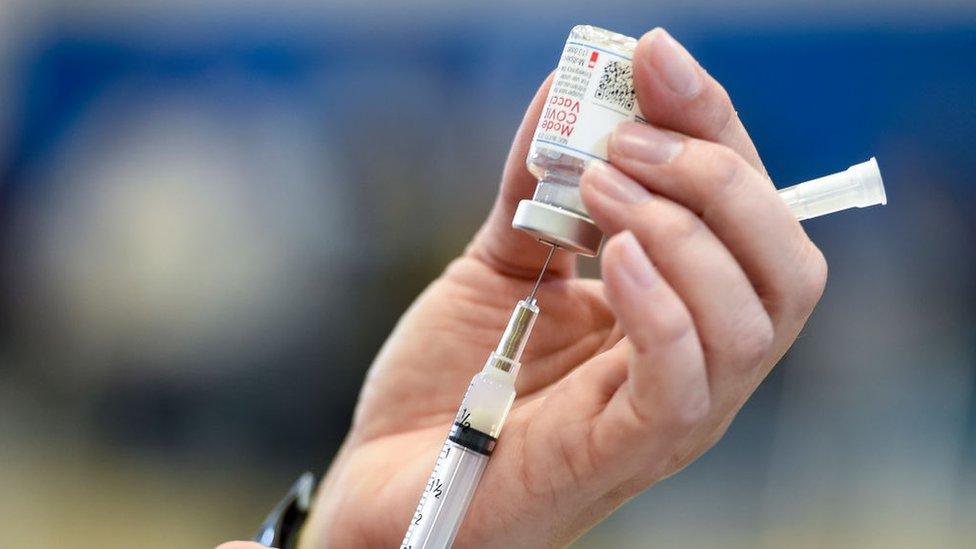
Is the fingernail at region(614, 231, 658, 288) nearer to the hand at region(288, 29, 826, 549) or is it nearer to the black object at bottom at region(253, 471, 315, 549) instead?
the hand at region(288, 29, 826, 549)

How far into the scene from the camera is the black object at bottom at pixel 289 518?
1.05 metres

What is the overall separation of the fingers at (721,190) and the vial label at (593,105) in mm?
21

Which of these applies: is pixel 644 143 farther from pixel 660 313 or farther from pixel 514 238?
pixel 514 238

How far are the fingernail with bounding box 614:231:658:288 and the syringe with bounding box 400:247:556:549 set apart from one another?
0.20 metres

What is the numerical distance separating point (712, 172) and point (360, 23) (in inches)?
75.8

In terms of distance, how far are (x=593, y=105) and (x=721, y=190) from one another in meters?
0.13

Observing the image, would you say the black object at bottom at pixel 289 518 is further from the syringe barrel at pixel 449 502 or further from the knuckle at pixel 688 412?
the knuckle at pixel 688 412

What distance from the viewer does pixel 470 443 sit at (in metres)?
0.79

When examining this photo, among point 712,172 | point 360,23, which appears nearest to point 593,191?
point 712,172

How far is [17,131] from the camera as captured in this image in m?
2.56

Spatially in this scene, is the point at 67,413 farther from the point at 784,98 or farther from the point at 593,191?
the point at 593,191

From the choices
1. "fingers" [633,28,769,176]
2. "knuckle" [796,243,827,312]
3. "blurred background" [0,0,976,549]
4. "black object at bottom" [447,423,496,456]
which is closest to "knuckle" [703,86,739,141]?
"fingers" [633,28,769,176]

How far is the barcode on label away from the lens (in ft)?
2.24

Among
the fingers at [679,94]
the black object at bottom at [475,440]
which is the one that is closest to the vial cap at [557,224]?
the fingers at [679,94]
